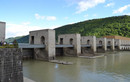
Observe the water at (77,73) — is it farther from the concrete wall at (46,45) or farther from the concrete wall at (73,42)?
the concrete wall at (73,42)

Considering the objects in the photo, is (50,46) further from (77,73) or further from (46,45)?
(77,73)

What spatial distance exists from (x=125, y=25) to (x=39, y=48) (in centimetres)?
8298

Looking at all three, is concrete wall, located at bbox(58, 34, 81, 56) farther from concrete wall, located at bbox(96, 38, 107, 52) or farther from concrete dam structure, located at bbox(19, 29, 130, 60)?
concrete wall, located at bbox(96, 38, 107, 52)

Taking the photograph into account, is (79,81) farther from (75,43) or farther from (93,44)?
(93,44)

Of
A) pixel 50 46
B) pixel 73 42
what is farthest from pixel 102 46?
pixel 50 46

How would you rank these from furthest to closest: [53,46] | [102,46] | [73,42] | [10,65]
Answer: [102,46]
[73,42]
[53,46]
[10,65]

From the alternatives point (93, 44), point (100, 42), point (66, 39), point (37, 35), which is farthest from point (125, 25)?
point (37, 35)

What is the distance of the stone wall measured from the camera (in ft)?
25.5

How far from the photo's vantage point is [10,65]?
8.16m

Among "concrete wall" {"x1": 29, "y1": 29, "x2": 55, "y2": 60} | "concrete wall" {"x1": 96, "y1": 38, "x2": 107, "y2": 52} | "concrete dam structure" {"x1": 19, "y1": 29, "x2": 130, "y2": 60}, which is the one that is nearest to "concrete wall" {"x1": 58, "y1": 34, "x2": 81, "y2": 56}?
"concrete dam structure" {"x1": 19, "y1": 29, "x2": 130, "y2": 60}

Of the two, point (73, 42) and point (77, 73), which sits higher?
point (73, 42)

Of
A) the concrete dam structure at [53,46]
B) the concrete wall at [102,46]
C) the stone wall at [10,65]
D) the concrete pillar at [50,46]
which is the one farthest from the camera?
the concrete wall at [102,46]

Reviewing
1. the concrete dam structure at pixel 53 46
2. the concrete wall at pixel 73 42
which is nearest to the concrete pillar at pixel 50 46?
the concrete dam structure at pixel 53 46

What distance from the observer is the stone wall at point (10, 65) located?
25.5 feet
